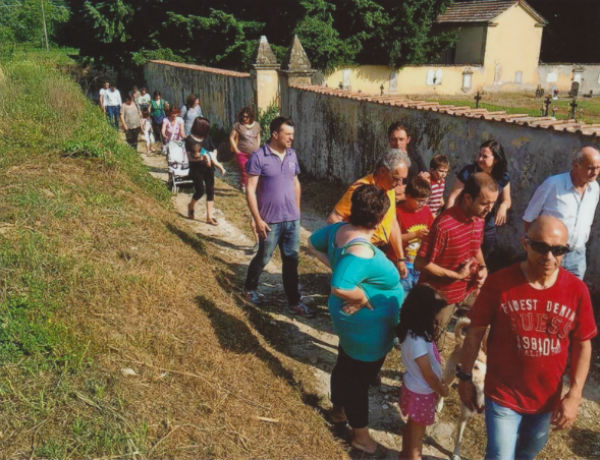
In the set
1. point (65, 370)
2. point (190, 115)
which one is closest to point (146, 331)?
point (65, 370)

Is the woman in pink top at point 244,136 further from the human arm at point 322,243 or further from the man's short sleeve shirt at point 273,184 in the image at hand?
the human arm at point 322,243

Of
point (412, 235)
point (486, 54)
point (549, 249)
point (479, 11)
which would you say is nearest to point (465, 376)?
point (549, 249)

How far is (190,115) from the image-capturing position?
1055 cm

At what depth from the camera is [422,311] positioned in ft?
9.60

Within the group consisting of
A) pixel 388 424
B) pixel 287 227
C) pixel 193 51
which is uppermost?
pixel 193 51

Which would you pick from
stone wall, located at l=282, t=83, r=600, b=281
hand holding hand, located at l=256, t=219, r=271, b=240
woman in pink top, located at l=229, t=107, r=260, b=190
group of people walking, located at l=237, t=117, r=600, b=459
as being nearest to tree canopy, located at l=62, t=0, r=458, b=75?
stone wall, located at l=282, t=83, r=600, b=281

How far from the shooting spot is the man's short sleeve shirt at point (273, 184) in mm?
5145

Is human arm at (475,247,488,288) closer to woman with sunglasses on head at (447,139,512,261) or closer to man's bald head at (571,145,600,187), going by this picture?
woman with sunglasses on head at (447,139,512,261)

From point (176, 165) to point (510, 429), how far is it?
8033 mm

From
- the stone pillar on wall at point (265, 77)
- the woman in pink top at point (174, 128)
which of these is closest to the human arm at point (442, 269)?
the woman in pink top at point (174, 128)

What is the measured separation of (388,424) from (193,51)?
70.2ft

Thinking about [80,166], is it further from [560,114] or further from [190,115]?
[560,114]

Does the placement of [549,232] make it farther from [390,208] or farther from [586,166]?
[586,166]

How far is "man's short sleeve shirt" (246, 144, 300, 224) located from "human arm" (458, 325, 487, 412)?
2.79 m
